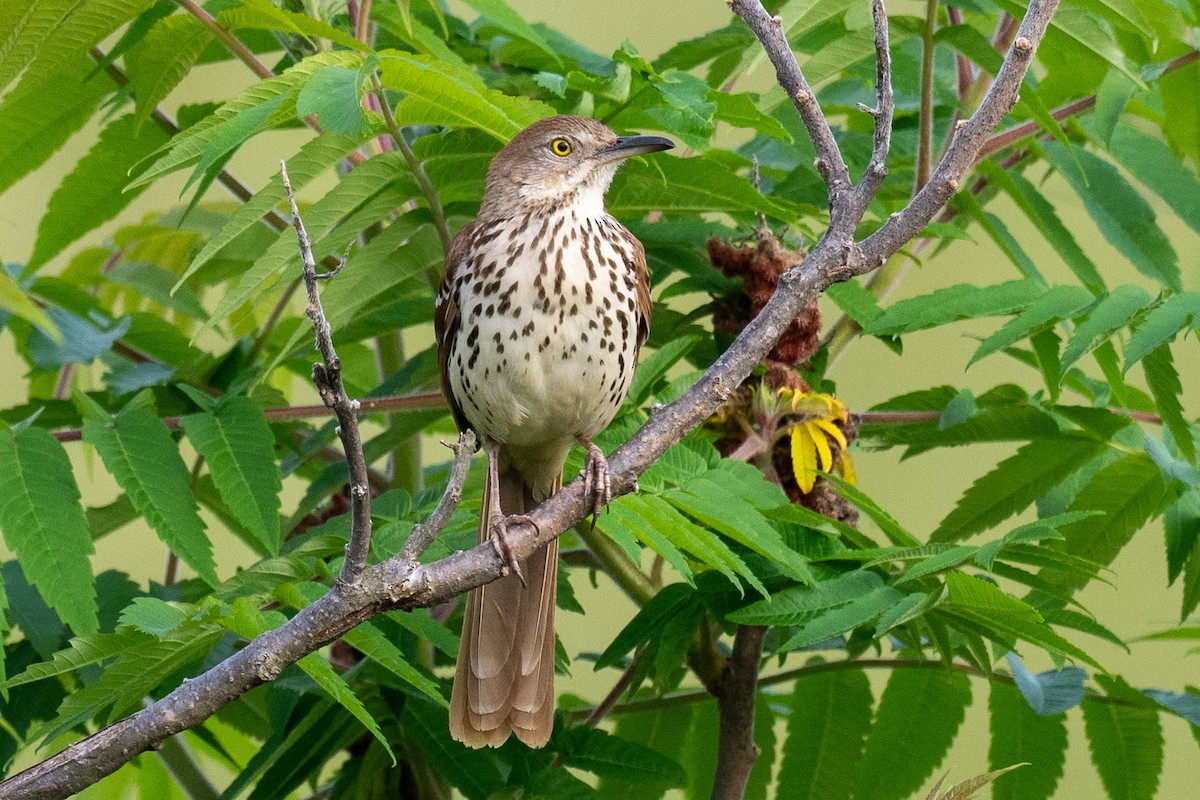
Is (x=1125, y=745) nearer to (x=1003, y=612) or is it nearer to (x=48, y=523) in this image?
(x=1003, y=612)

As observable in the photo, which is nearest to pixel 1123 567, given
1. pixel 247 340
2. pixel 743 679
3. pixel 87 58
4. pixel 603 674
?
pixel 603 674

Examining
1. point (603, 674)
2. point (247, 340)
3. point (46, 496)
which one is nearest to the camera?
point (46, 496)

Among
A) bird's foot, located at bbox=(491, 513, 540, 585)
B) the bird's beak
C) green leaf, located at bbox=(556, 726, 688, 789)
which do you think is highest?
the bird's beak

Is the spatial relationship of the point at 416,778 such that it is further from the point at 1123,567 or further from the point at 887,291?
the point at 1123,567

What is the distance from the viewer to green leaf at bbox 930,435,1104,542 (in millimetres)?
3182

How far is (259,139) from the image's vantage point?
6336 millimetres

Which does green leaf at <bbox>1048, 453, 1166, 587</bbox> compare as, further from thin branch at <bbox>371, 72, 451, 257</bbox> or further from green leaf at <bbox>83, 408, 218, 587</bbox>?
green leaf at <bbox>83, 408, 218, 587</bbox>

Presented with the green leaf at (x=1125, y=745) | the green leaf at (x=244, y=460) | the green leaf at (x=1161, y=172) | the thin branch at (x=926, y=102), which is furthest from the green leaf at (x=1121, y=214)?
the green leaf at (x=244, y=460)

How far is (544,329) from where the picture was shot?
3154 millimetres

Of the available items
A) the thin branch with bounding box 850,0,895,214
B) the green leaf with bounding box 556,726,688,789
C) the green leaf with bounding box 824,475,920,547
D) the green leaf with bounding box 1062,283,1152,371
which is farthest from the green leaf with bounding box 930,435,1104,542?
the thin branch with bounding box 850,0,895,214

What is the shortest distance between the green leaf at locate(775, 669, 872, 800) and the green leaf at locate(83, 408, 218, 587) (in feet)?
4.46

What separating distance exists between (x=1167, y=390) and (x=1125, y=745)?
83 centimetres

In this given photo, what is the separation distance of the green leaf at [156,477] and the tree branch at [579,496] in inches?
27.4

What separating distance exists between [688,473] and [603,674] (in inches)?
126
